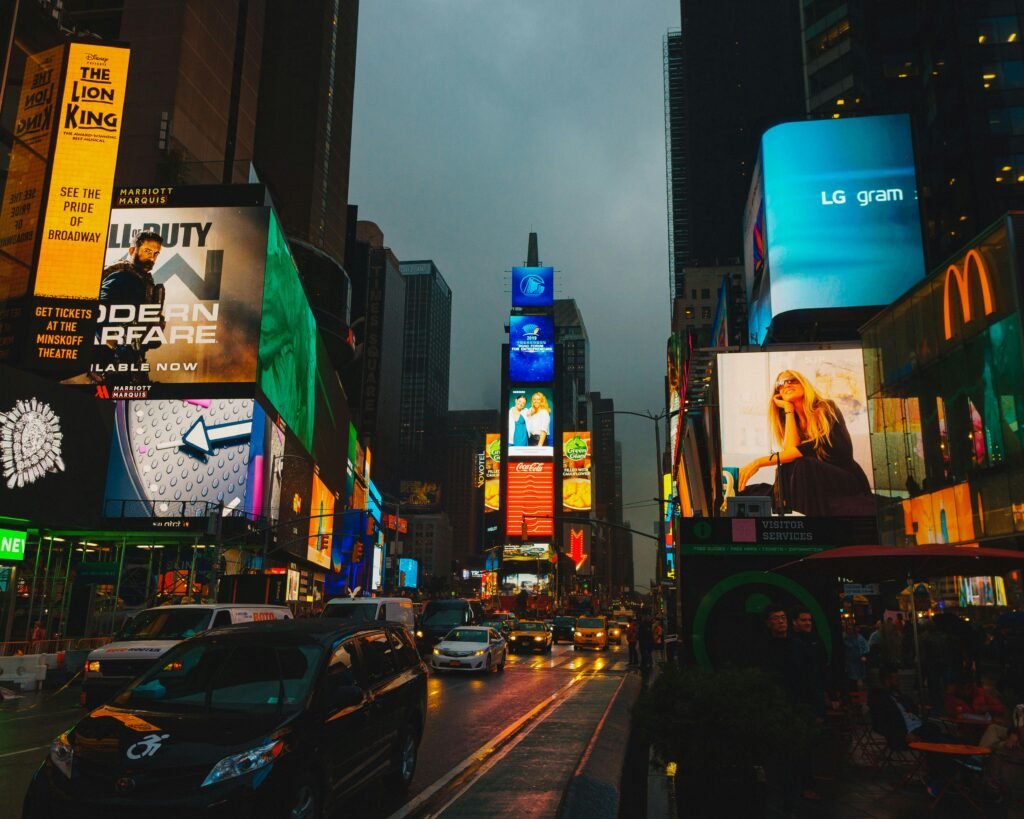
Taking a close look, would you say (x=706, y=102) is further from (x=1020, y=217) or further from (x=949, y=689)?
(x=949, y=689)

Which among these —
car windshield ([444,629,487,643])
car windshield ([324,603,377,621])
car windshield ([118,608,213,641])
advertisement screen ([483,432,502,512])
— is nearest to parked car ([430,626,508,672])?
car windshield ([444,629,487,643])

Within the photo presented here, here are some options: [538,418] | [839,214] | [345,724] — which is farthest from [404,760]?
[538,418]

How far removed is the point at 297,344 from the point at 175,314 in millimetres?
12330

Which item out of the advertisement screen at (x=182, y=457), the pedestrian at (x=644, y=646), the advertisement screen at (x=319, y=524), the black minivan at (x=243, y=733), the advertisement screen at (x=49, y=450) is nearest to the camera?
the black minivan at (x=243, y=733)

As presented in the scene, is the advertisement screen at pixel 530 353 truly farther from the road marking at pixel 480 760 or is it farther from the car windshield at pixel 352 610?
the road marking at pixel 480 760

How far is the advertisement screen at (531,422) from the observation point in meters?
162

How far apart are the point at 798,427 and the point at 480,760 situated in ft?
130

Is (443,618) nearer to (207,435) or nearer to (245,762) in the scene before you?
(207,435)

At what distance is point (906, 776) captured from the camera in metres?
9.16

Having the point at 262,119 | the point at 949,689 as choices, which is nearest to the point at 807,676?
the point at 949,689

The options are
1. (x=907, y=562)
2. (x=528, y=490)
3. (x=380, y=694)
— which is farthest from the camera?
(x=528, y=490)

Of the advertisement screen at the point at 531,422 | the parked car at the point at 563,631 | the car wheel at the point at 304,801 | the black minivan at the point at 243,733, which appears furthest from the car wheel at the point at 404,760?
the advertisement screen at the point at 531,422

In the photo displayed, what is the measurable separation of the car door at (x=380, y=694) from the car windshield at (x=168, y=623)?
28.8 ft

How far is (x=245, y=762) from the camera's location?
558cm
